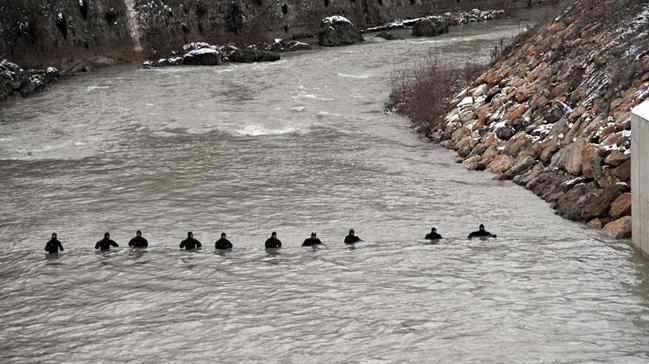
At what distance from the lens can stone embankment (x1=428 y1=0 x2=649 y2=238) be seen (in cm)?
2375

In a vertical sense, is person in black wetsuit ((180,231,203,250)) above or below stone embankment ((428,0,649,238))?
below

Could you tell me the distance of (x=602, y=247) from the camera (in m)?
21.2

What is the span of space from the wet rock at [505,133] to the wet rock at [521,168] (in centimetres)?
231

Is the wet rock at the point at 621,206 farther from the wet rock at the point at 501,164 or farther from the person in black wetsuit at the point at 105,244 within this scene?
the person in black wetsuit at the point at 105,244

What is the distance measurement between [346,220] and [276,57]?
30.7 m

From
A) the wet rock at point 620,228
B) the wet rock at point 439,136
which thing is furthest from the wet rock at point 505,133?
the wet rock at point 620,228

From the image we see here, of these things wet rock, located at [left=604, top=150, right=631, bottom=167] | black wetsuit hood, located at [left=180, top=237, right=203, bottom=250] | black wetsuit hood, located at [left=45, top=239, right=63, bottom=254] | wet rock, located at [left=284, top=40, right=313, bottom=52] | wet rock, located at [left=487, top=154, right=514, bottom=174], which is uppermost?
wet rock, located at [left=284, top=40, right=313, bottom=52]

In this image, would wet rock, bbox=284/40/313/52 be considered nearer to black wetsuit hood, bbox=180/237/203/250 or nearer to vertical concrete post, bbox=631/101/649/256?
black wetsuit hood, bbox=180/237/203/250

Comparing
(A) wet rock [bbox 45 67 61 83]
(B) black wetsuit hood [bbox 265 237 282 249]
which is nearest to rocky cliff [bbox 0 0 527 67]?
(A) wet rock [bbox 45 67 61 83]

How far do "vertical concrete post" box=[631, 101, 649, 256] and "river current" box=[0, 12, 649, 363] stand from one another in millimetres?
513

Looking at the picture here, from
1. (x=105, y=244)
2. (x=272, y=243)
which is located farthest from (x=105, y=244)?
(x=272, y=243)

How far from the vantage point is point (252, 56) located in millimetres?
54438

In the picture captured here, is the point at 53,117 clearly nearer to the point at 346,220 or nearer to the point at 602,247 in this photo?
the point at 346,220

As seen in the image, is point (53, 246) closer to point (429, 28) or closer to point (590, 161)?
point (590, 161)
